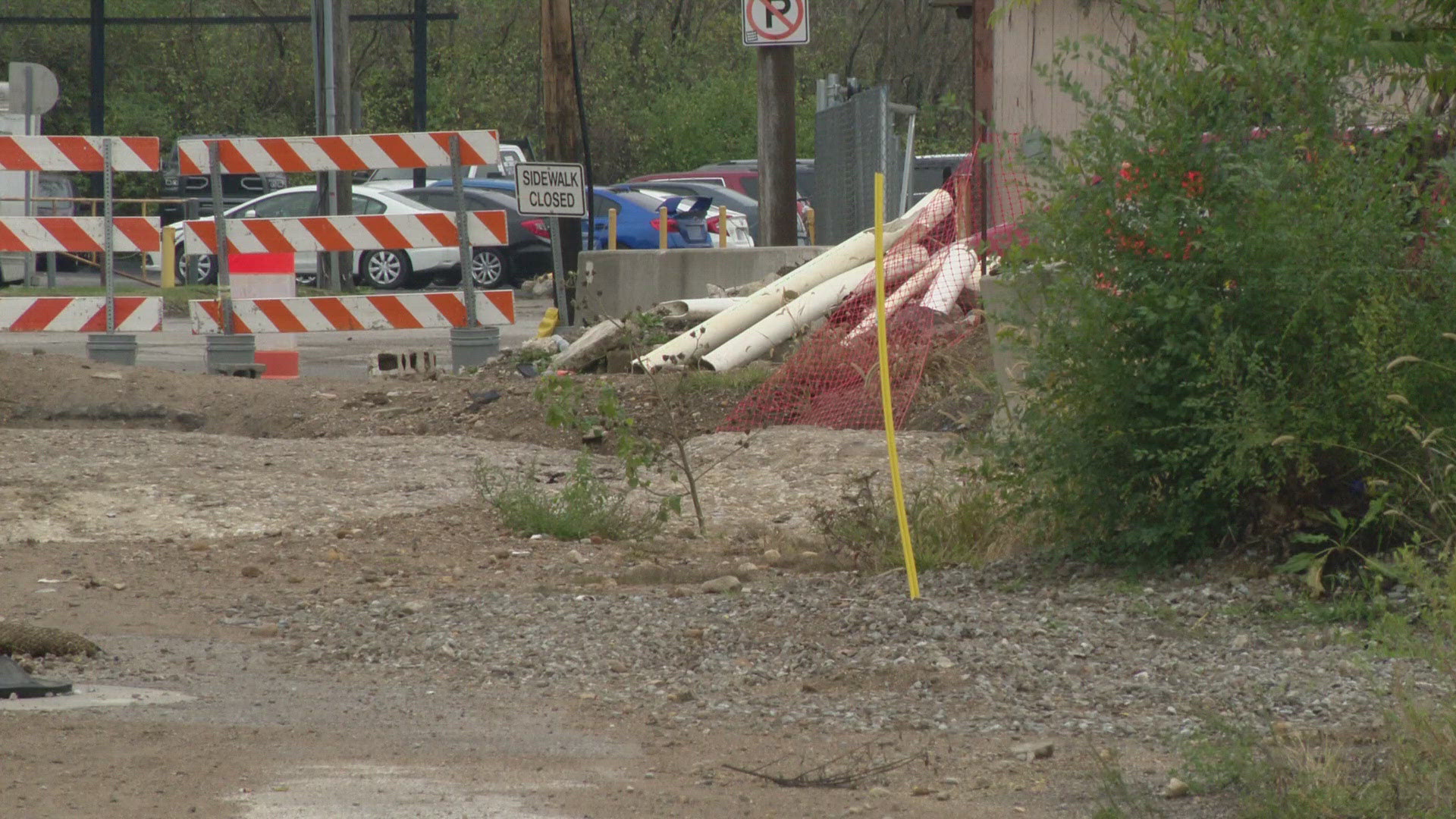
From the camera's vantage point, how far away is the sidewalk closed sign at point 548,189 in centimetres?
1680

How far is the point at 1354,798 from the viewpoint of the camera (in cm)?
365

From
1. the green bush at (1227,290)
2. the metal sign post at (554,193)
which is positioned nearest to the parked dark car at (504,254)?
the metal sign post at (554,193)

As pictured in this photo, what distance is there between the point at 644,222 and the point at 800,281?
49.9 ft

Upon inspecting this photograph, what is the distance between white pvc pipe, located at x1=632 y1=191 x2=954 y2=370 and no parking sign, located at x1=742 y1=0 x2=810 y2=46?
3426 mm

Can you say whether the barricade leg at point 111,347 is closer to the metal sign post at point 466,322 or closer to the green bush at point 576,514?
the metal sign post at point 466,322

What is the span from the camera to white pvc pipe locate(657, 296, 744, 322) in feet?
44.2

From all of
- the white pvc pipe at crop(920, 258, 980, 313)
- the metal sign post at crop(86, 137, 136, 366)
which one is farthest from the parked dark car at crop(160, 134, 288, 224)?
the white pvc pipe at crop(920, 258, 980, 313)

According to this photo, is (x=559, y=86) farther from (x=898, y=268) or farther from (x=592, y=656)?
(x=592, y=656)

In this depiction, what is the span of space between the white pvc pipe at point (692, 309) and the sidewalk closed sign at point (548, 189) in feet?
11.5

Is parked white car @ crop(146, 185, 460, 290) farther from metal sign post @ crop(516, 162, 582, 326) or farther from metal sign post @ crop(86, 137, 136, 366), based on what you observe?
metal sign post @ crop(86, 137, 136, 366)

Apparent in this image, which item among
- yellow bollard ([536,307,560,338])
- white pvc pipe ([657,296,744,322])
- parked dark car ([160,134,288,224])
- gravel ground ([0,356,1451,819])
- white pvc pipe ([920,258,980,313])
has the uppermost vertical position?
parked dark car ([160,134,288,224])

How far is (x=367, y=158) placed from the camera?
13406mm

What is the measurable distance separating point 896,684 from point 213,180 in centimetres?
956

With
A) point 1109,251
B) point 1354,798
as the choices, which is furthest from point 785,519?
point 1354,798
